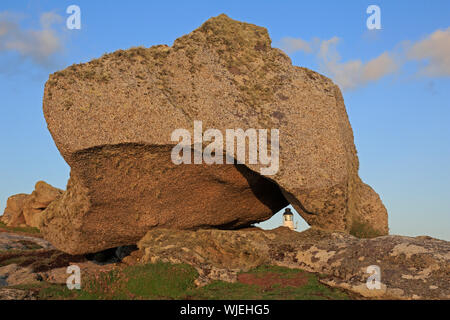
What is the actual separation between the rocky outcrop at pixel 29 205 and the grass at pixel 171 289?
161 ft

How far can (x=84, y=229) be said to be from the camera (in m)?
20.7

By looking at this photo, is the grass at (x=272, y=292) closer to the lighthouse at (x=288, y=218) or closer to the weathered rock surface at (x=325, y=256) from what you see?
the weathered rock surface at (x=325, y=256)

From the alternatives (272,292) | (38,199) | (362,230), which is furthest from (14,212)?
(272,292)

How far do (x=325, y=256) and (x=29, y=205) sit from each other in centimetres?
5767

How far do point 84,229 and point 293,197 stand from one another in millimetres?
9765

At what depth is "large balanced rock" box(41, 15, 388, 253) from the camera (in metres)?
18.3

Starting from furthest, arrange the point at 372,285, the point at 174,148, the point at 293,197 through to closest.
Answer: the point at 293,197
the point at 174,148
the point at 372,285

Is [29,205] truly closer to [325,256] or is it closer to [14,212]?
[14,212]

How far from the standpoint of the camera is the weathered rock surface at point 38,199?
203 ft

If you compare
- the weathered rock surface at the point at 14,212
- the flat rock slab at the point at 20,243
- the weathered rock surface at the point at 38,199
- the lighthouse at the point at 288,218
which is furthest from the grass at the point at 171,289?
the weathered rock surface at the point at 14,212

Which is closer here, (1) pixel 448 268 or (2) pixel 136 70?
(1) pixel 448 268
